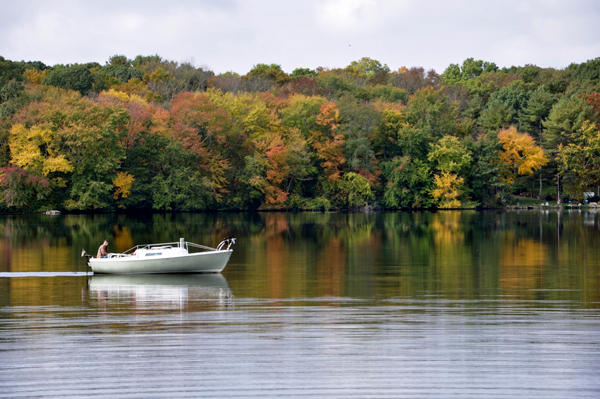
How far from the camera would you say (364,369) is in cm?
952

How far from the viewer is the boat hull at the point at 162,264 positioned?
20344 millimetres

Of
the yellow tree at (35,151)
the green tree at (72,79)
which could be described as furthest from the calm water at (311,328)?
the green tree at (72,79)

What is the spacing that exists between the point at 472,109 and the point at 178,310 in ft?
240

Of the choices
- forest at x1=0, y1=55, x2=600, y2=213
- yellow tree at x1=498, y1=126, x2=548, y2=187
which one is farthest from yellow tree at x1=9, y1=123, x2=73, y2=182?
yellow tree at x1=498, y1=126, x2=548, y2=187

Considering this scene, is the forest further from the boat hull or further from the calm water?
the boat hull

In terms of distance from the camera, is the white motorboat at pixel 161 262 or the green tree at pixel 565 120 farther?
the green tree at pixel 565 120

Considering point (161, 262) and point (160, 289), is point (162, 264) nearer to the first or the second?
point (161, 262)

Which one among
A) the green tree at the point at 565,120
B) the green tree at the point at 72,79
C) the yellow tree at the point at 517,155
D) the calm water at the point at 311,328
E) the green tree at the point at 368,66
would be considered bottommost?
the calm water at the point at 311,328

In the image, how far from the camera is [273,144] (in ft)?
222

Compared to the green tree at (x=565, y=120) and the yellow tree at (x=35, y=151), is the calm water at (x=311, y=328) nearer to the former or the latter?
the yellow tree at (x=35, y=151)

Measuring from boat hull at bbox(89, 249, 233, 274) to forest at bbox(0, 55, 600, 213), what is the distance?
39.0 metres

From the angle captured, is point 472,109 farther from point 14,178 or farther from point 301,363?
point 301,363

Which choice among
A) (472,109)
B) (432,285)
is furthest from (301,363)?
(472,109)

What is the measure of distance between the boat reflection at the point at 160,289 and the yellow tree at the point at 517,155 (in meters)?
59.3
